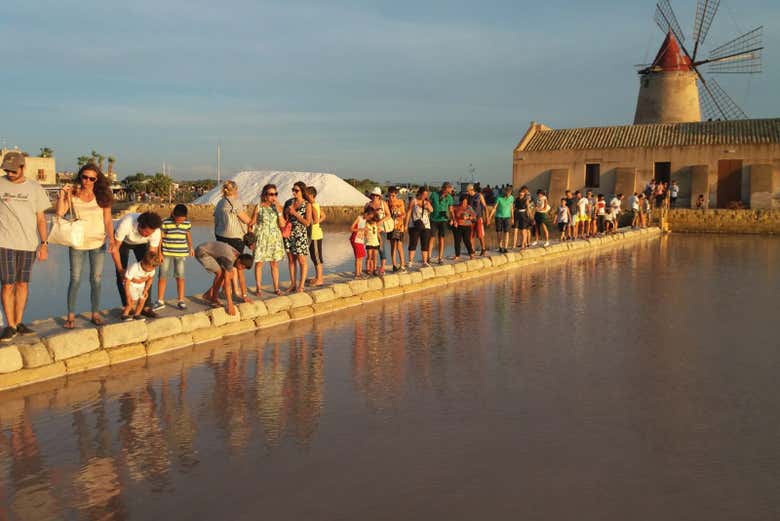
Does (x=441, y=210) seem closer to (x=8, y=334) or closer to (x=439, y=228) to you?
(x=439, y=228)

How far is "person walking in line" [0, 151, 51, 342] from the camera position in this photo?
6141 millimetres

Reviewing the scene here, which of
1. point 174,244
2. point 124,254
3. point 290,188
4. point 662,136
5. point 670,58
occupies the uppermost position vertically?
point 670,58

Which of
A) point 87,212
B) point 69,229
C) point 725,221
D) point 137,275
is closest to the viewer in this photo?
point 69,229

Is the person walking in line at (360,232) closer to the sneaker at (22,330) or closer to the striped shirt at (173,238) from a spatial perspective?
the striped shirt at (173,238)

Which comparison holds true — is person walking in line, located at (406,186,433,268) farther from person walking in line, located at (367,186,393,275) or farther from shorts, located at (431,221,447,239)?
shorts, located at (431,221,447,239)

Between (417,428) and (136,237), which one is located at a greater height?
(136,237)

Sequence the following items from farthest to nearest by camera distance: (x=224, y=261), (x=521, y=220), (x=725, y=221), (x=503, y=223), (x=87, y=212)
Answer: (x=725, y=221) < (x=521, y=220) < (x=503, y=223) < (x=224, y=261) < (x=87, y=212)

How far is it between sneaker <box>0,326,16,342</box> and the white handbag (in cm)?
90

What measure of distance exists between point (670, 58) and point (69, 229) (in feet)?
131

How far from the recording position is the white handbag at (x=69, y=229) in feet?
21.8

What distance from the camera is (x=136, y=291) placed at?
7.29 metres

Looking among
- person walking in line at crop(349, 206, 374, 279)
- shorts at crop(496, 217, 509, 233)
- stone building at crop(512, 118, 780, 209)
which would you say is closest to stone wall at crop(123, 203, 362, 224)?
stone building at crop(512, 118, 780, 209)

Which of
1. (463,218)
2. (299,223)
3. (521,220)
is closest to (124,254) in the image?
(299,223)

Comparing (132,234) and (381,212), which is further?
(381,212)
